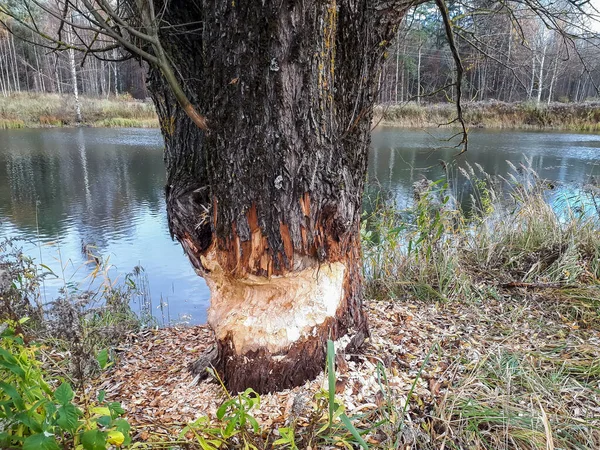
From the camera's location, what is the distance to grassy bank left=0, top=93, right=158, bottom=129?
18234 millimetres

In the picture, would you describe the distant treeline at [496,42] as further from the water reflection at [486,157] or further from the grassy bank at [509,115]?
the grassy bank at [509,115]

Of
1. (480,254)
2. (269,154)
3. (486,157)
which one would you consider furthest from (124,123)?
(269,154)

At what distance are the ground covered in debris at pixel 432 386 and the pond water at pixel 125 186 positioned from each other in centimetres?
128

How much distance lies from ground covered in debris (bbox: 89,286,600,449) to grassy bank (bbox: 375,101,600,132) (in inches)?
619

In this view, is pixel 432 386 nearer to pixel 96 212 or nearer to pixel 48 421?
pixel 48 421

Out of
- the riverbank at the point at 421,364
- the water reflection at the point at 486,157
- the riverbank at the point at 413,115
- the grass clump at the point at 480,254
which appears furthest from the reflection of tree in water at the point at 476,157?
the riverbank at the point at 421,364

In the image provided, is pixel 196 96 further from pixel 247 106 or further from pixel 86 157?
pixel 86 157

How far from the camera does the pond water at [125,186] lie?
450cm

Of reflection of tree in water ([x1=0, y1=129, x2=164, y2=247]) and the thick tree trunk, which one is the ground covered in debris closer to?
the thick tree trunk

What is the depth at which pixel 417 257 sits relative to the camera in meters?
3.29

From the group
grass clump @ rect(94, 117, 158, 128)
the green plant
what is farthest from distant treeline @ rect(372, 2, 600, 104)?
grass clump @ rect(94, 117, 158, 128)

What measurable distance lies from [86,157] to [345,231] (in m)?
11.3

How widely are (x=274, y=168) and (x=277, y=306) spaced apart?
58cm

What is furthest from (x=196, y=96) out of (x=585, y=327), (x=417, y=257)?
(x=585, y=327)
